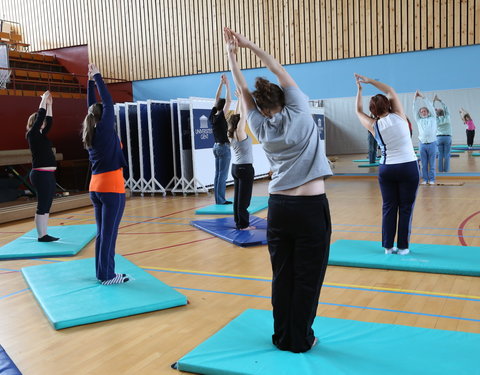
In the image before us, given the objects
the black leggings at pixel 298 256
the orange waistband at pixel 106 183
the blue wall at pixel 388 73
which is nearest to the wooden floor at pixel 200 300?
the black leggings at pixel 298 256

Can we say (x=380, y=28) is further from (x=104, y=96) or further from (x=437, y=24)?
(x=104, y=96)

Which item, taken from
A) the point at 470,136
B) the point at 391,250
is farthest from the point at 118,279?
the point at 470,136

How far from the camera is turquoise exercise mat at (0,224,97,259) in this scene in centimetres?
561

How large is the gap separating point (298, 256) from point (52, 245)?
13.9 feet

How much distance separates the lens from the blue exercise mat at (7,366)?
8.90 ft

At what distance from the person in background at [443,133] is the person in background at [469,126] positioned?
485 cm

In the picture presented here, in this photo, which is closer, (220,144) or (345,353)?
(345,353)

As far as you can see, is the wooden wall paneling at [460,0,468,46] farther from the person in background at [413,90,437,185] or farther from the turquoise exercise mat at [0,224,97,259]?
the turquoise exercise mat at [0,224,97,259]

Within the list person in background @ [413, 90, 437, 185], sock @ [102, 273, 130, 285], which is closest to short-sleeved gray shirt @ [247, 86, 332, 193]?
sock @ [102, 273, 130, 285]

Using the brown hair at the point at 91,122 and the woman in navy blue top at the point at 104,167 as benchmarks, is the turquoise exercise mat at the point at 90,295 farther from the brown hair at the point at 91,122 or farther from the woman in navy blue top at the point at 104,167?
the brown hair at the point at 91,122

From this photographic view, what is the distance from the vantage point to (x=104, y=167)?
400cm

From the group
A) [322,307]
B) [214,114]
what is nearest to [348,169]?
[214,114]

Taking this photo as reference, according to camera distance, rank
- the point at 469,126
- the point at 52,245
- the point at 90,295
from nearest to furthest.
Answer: the point at 90,295, the point at 52,245, the point at 469,126

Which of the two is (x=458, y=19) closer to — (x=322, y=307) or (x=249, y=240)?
(x=249, y=240)
